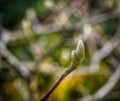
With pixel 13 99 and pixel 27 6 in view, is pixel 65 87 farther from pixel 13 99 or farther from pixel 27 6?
pixel 27 6

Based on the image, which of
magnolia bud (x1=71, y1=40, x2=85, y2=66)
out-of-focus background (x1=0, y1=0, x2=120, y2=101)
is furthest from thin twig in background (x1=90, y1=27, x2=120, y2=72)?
magnolia bud (x1=71, y1=40, x2=85, y2=66)

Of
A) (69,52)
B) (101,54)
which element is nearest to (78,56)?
(101,54)

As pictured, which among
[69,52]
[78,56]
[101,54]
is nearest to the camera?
[78,56]

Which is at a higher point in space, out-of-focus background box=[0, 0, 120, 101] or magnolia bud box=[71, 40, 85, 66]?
magnolia bud box=[71, 40, 85, 66]

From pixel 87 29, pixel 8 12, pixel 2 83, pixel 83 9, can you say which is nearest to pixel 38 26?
pixel 83 9

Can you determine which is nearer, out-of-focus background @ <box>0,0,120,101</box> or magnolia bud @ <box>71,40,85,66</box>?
magnolia bud @ <box>71,40,85,66</box>

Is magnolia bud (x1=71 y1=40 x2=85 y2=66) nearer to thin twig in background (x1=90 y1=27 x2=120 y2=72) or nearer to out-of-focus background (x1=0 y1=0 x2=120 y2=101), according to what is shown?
out-of-focus background (x1=0 y1=0 x2=120 y2=101)

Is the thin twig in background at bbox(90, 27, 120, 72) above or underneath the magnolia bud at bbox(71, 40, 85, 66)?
underneath

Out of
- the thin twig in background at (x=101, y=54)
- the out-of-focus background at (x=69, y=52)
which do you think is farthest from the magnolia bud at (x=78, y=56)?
the thin twig in background at (x=101, y=54)

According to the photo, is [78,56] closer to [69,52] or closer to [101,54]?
[101,54]

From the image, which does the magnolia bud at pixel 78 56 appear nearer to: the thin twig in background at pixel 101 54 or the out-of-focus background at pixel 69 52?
the out-of-focus background at pixel 69 52

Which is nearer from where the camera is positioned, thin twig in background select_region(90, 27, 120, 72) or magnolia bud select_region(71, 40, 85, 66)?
magnolia bud select_region(71, 40, 85, 66)
